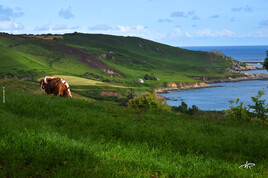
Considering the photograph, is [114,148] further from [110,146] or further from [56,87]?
[56,87]

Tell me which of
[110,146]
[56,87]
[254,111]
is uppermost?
[56,87]

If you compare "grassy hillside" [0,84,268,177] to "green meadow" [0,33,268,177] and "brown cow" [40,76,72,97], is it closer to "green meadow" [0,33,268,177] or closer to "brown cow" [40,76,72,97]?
"green meadow" [0,33,268,177]

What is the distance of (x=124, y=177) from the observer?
25.9ft

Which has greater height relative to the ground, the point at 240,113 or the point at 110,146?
the point at 110,146

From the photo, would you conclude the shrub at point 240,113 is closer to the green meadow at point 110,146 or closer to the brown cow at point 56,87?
the green meadow at point 110,146

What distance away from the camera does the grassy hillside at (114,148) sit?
847cm

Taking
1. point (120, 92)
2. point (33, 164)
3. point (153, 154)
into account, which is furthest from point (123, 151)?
A: point (120, 92)

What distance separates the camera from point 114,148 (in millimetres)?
10820

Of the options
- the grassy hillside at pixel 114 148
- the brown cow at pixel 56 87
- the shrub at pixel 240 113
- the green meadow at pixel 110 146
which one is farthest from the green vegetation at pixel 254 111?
the brown cow at pixel 56 87

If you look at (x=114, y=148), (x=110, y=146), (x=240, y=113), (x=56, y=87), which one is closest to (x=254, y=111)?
(x=240, y=113)

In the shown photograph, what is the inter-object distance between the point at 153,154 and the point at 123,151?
1.21 meters

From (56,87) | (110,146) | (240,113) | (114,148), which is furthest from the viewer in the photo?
(56,87)

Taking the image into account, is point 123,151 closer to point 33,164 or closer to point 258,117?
point 33,164

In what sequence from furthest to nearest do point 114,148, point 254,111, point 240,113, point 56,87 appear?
point 56,87 < point 240,113 < point 254,111 < point 114,148
